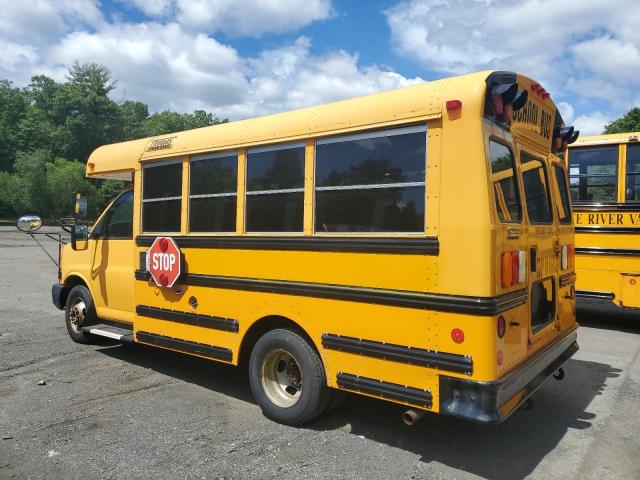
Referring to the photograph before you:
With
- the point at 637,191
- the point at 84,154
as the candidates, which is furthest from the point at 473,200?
the point at 84,154

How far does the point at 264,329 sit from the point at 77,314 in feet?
11.5

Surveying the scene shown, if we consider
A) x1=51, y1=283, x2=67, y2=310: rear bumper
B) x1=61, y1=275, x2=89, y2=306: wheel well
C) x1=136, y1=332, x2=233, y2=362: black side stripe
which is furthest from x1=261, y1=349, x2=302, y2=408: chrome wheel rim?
x1=51, y1=283, x2=67, y2=310: rear bumper

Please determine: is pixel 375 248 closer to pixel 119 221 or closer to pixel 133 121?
pixel 119 221

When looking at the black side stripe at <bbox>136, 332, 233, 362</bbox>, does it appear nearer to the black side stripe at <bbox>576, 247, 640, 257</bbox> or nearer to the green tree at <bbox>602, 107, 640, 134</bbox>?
the black side stripe at <bbox>576, 247, 640, 257</bbox>

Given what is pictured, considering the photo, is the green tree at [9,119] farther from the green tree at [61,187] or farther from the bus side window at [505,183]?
the bus side window at [505,183]

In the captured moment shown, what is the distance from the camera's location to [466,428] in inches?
160

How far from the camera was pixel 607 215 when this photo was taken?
7801mm

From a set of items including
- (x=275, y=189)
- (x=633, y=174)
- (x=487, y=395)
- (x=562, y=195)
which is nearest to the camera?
(x=487, y=395)

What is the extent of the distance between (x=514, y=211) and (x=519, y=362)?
1.06 m

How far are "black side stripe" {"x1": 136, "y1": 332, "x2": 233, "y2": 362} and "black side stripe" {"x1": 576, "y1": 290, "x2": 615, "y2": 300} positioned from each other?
19.4 ft

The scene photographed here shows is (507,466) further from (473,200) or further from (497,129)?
(497,129)

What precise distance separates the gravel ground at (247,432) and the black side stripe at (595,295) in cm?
205

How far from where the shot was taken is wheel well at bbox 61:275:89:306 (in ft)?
22.0

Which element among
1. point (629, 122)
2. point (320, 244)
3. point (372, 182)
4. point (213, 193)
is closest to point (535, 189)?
point (372, 182)
